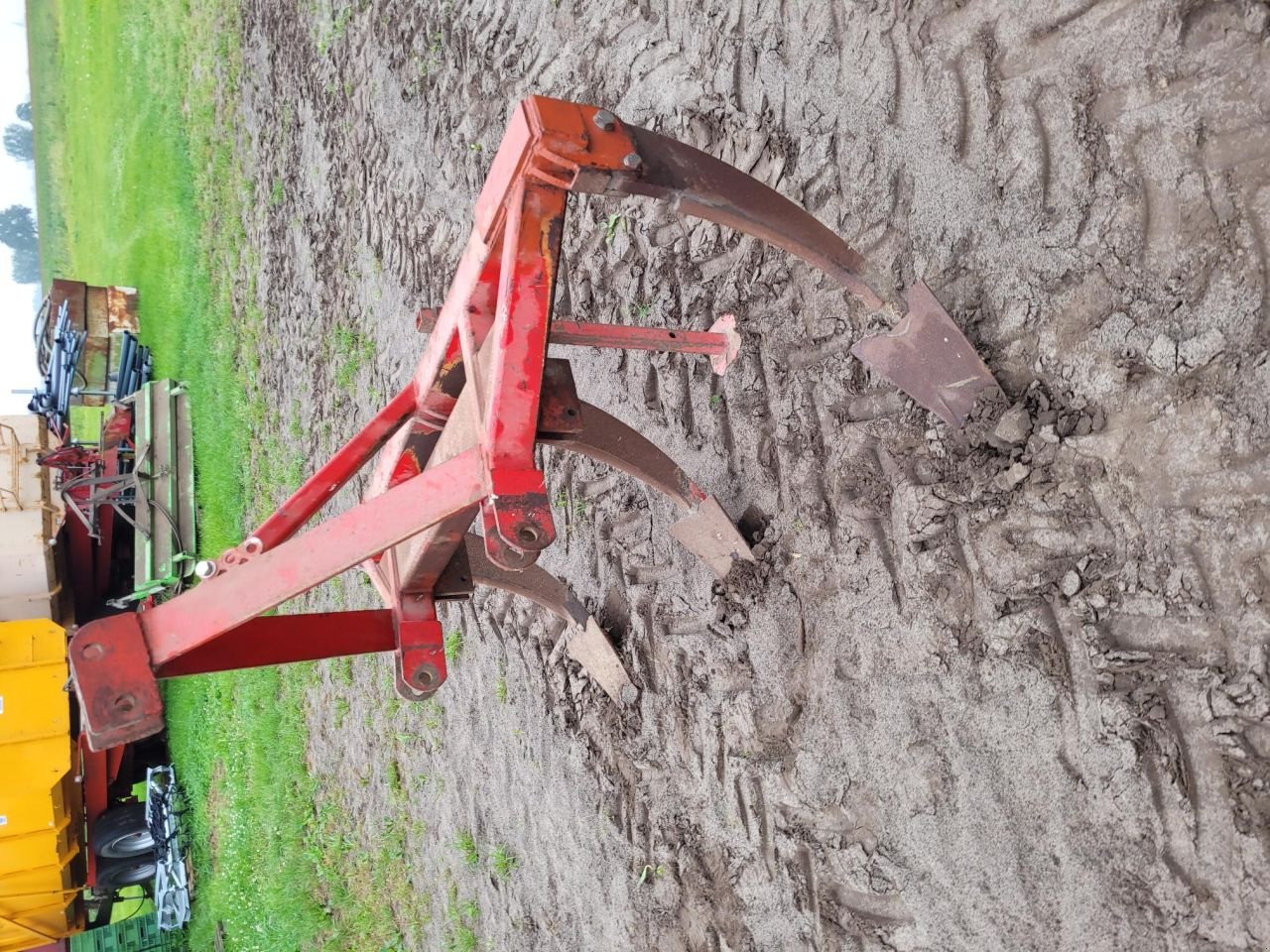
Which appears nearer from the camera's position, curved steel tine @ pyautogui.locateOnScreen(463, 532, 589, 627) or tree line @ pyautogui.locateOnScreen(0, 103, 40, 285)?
curved steel tine @ pyautogui.locateOnScreen(463, 532, 589, 627)

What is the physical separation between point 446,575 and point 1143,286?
1507mm

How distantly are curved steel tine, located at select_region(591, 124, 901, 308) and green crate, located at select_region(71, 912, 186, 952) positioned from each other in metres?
5.97

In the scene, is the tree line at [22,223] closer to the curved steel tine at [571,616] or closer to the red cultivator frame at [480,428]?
the curved steel tine at [571,616]

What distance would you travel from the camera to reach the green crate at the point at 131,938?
556 centimetres

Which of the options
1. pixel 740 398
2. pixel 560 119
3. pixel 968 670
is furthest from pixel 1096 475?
pixel 560 119

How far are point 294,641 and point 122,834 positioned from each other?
5.76 metres

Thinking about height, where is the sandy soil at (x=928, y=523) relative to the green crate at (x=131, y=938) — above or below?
above

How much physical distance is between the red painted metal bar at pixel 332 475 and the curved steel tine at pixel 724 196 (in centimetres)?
73

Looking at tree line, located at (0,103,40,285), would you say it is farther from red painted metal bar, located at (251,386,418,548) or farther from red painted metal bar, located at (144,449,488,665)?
red painted metal bar, located at (144,449,488,665)

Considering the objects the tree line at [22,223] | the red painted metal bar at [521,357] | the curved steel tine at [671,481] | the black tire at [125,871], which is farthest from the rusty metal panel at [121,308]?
the tree line at [22,223]

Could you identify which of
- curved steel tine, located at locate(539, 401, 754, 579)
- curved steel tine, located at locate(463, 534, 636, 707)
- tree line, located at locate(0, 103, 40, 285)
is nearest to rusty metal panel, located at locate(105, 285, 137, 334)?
curved steel tine, located at locate(463, 534, 636, 707)

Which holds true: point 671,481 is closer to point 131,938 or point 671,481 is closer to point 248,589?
point 248,589

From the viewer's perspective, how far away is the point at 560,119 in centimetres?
153

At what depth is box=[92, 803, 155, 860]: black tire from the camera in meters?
6.36
